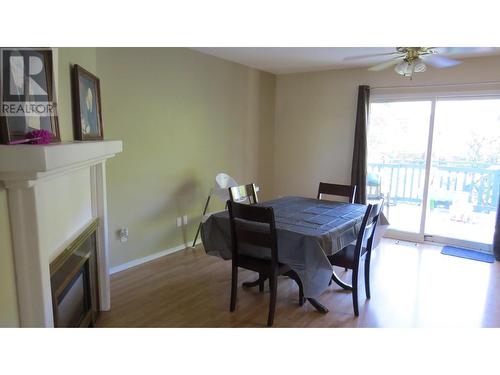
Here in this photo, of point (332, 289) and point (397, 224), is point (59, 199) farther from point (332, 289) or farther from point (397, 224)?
point (397, 224)

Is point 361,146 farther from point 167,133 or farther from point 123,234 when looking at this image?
point 123,234

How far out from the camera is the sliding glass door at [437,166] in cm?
429

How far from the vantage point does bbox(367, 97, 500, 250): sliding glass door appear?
14.1 feet

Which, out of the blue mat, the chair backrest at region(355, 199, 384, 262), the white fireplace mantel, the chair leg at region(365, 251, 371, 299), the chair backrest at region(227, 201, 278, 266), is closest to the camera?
the white fireplace mantel

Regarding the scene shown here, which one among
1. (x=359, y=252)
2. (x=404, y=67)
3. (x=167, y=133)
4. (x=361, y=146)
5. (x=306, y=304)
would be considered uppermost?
(x=404, y=67)

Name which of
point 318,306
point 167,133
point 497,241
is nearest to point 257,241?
point 318,306

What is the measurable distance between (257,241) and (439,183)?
335cm

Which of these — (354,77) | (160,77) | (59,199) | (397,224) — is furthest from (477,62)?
(59,199)

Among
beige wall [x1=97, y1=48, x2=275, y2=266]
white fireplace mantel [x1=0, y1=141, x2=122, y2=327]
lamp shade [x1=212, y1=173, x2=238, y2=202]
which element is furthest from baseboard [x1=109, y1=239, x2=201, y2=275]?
white fireplace mantel [x1=0, y1=141, x2=122, y2=327]

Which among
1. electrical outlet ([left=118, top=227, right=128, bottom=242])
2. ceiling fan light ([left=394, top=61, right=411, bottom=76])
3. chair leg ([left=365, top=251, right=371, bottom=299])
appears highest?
ceiling fan light ([left=394, top=61, right=411, bottom=76])

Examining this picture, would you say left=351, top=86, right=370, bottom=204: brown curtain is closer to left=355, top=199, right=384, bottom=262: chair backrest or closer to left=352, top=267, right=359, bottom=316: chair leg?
left=355, top=199, right=384, bottom=262: chair backrest

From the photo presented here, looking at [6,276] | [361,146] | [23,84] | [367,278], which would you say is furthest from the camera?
[361,146]

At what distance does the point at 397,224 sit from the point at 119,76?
13.4ft

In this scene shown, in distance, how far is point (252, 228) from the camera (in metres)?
2.59
